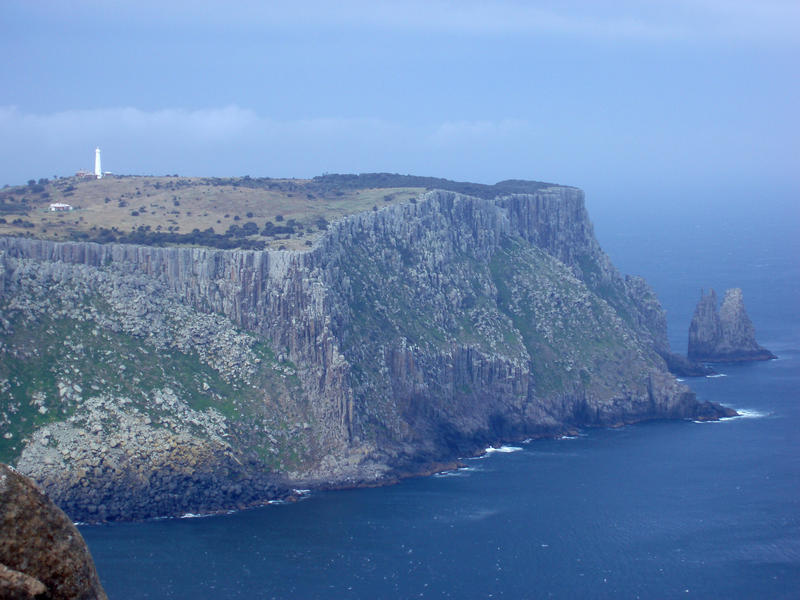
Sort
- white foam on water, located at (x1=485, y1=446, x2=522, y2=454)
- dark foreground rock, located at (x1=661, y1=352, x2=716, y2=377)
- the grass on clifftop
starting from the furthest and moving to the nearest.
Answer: dark foreground rock, located at (x1=661, y1=352, x2=716, y2=377), the grass on clifftop, white foam on water, located at (x1=485, y1=446, x2=522, y2=454)

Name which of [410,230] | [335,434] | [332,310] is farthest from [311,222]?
[335,434]

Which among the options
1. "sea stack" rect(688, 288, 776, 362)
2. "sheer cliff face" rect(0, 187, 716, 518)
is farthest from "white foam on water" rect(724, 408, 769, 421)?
"sea stack" rect(688, 288, 776, 362)

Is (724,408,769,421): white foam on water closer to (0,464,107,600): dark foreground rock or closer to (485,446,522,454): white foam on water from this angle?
(485,446,522,454): white foam on water

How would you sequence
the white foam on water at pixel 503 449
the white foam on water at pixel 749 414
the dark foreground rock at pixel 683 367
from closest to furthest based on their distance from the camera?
1. the white foam on water at pixel 503 449
2. the white foam on water at pixel 749 414
3. the dark foreground rock at pixel 683 367

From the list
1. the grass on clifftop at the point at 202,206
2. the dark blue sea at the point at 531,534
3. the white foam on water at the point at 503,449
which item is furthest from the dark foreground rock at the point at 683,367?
the white foam on water at the point at 503,449

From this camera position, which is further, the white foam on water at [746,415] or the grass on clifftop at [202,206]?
the white foam on water at [746,415]

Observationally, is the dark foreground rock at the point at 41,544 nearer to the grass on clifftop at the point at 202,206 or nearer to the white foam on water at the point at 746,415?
the grass on clifftop at the point at 202,206

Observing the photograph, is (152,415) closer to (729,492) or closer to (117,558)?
(117,558)

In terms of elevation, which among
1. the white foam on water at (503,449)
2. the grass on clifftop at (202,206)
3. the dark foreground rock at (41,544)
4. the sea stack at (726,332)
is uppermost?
the grass on clifftop at (202,206)
